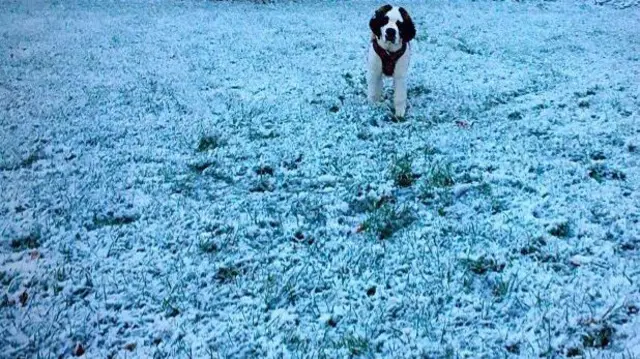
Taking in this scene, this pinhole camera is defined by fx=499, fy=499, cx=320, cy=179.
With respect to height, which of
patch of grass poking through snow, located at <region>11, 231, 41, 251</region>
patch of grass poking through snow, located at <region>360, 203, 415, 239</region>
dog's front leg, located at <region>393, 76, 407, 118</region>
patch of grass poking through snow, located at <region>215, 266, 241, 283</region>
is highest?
dog's front leg, located at <region>393, 76, 407, 118</region>

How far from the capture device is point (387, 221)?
4742 mm

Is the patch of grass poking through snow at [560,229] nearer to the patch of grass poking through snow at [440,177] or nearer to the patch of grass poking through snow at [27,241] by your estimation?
the patch of grass poking through snow at [440,177]

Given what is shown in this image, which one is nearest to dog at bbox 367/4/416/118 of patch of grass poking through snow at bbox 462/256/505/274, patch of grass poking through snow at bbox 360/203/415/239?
patch of grass poking through snow at bbox 360/203/415/239

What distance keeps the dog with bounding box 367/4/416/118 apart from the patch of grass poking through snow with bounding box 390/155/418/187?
147 cm

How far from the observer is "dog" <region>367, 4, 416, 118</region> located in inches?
259

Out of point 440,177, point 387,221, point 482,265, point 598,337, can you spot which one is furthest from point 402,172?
point 598,337

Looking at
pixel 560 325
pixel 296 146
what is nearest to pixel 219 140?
pixel 296 146

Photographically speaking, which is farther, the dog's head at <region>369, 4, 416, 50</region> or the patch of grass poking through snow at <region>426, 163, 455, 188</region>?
the dog's head at <region>369, 4, 416, 50</region>

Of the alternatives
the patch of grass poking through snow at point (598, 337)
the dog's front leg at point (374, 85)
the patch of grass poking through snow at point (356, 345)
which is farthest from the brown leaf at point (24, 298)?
the dog's front leg at point (374, 85)

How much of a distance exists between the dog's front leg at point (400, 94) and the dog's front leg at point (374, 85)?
1.00ft

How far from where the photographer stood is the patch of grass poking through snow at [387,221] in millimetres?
4625

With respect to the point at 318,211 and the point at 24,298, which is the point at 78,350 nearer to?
the point at 24,298

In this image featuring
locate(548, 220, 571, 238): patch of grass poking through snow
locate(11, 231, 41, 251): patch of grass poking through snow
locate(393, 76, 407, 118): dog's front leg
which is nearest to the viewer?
locate(548, 220, 571, 238): patch of grass poking through snow

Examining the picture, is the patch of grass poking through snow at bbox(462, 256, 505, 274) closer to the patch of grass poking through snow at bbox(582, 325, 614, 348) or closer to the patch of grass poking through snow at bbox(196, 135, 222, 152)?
the patch of grass poking through snow at bbox(582, 325, 614, 348)
